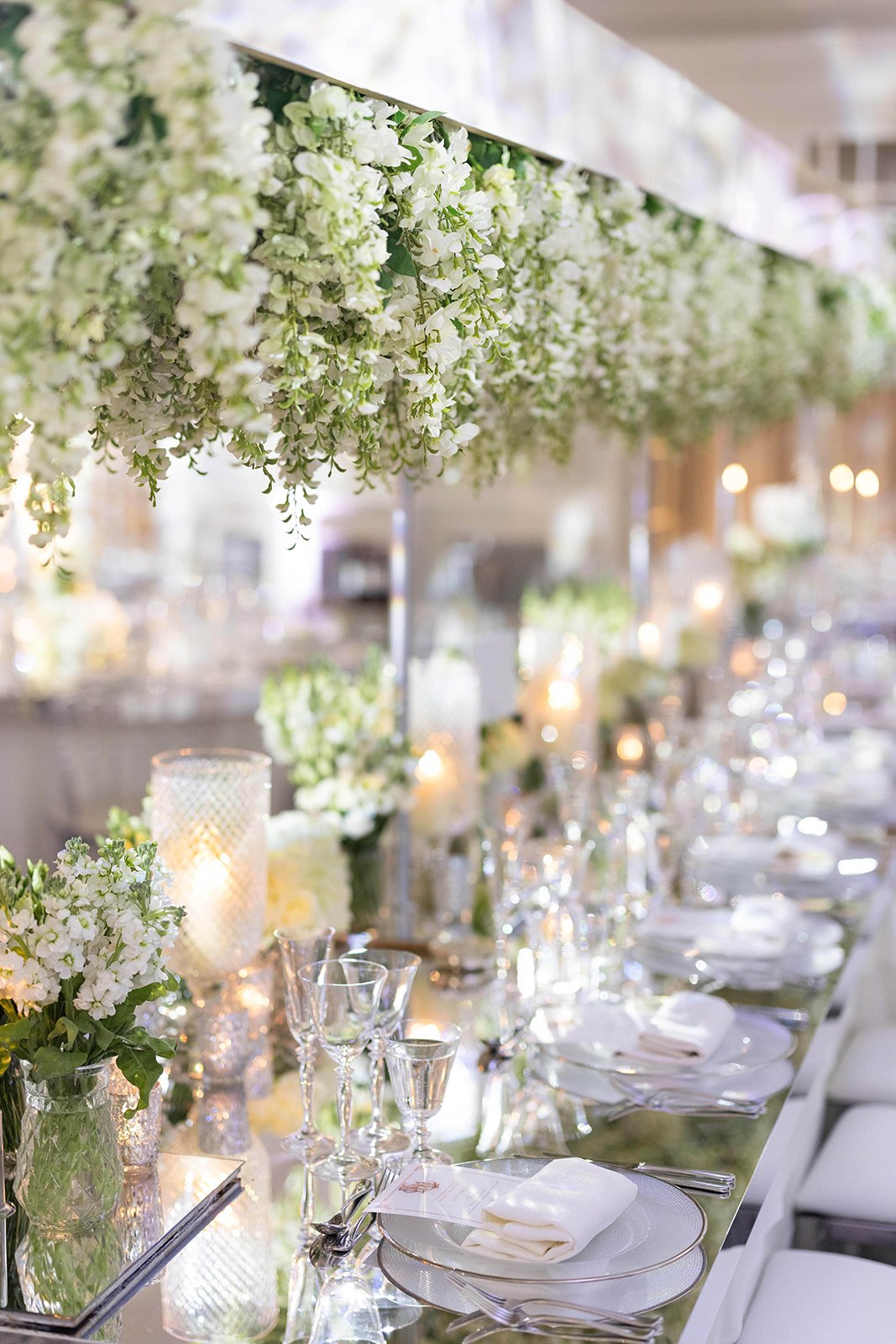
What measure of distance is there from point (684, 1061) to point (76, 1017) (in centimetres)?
81

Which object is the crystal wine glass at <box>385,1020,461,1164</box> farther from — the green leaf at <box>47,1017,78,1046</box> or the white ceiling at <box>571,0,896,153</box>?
the white ceiling at <box>571,0,896,153</box>

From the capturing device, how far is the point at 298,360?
1.32 metres

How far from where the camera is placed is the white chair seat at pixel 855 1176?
86.1 inches

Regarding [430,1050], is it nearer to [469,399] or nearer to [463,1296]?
[463,1296]

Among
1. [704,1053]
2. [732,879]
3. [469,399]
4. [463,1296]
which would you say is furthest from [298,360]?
[732,879]

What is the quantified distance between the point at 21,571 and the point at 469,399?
6.68 m

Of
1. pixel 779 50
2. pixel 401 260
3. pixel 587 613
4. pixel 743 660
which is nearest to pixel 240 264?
pixel 401 260

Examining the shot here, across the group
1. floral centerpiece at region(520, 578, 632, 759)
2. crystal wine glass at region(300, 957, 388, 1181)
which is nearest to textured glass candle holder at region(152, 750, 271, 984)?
crystal wine glass at region(300, 957, 388, 1181)

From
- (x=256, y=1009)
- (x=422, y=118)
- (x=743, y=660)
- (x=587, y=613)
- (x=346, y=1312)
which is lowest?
(x=346, y=1312)

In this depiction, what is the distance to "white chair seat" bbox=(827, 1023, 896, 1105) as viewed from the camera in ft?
8.66

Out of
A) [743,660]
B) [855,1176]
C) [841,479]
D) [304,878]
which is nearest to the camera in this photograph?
[304,878]

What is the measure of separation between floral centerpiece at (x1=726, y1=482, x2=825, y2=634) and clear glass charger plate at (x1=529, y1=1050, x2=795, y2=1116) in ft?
15.1

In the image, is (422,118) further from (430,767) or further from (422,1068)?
(430,767)

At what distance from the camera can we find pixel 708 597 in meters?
5.64
